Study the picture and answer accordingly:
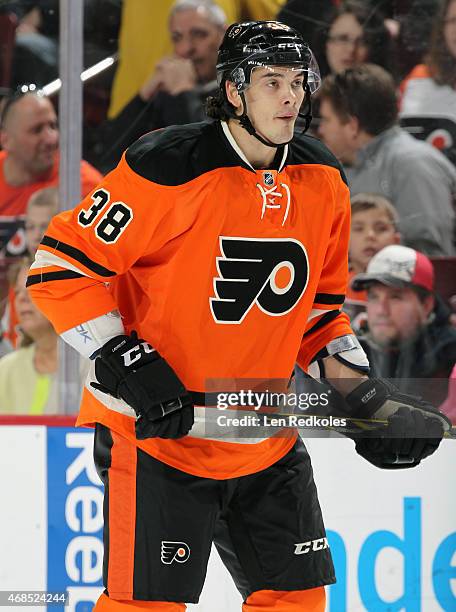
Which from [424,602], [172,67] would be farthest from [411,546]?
[172,67]

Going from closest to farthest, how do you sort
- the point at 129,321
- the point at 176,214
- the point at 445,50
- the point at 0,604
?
the point at 176,214
the point at 129,321
the point at 0,604
the point at 445,50


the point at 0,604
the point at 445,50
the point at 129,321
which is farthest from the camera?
the point at 445,50

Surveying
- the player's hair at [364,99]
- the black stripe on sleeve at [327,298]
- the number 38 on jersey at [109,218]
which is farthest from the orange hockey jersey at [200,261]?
the player's hair at [364,99]

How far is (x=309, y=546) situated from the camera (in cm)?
193

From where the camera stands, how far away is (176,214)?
1.82m

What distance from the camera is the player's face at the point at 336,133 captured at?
9.93ft

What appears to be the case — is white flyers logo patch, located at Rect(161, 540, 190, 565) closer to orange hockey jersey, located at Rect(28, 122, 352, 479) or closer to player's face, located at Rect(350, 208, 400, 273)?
orange hockey jersey, located at Rect(28, 122, 352, 479)

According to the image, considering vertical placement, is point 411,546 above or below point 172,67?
below

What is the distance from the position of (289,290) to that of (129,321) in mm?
293

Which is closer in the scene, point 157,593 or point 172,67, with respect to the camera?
point 157,593

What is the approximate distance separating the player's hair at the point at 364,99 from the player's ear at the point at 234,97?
1193 millimetres

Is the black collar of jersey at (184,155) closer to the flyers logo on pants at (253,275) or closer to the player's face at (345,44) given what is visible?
→ the flyers logo on pants at (253,275)

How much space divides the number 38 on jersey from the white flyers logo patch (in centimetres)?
52

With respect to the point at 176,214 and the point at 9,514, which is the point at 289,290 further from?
the point at 9,514
